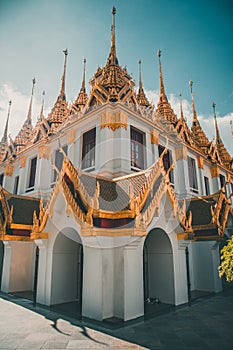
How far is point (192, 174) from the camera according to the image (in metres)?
17.3

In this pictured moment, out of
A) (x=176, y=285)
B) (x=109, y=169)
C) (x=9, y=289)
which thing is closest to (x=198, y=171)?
(x=109, y=169)

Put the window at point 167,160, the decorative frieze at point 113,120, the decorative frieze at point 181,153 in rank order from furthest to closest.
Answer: the decorative frieze at point 181,153 → the window at point 167,160 → the decorative frieze at point 113,120

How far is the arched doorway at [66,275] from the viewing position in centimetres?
907

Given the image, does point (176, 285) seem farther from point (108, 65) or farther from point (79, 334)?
point (108, 65)

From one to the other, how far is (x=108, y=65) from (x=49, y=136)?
19.5 ft

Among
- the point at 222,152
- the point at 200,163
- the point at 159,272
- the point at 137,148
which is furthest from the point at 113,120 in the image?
the point at 222,152

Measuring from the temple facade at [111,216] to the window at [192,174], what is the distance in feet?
0.32

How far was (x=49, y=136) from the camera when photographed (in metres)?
16.5

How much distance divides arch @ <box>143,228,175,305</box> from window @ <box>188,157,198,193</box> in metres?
7.56

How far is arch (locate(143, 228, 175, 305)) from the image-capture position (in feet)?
30.2

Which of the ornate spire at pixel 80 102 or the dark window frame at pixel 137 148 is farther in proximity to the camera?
the ornate spire at pixel 80 102

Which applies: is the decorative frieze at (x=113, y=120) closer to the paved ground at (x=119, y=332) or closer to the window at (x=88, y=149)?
the window at (x=88, y=149)

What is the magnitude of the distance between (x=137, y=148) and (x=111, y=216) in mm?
6062

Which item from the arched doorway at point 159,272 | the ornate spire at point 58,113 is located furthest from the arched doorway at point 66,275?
the ornate spire at point 58,113
